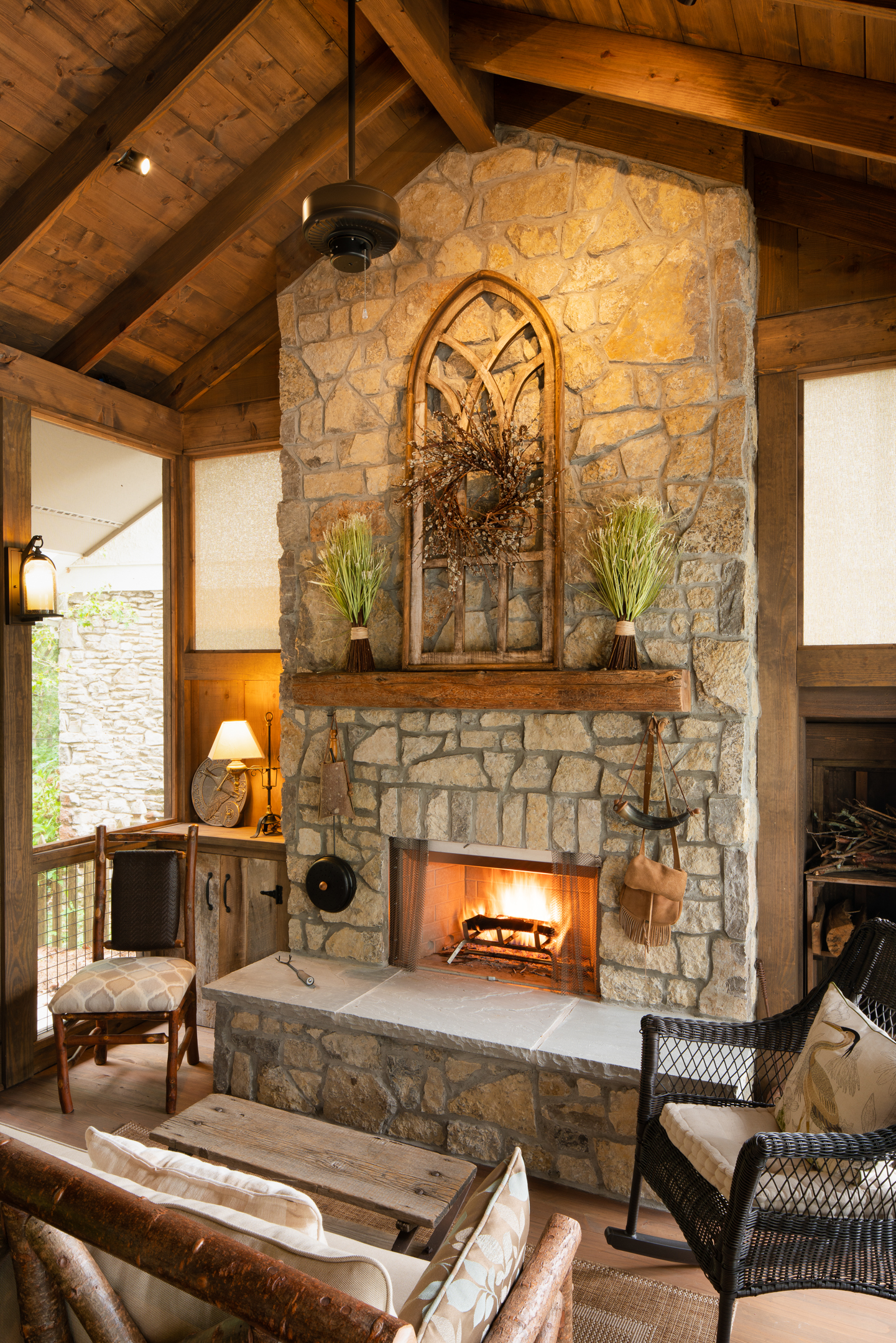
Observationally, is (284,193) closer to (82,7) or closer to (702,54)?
(82,7)

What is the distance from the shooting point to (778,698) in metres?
3.26

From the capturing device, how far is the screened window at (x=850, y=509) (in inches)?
122

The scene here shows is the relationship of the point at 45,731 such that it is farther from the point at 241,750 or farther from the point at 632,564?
the point at 632,564

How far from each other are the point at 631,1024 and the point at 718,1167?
102cm

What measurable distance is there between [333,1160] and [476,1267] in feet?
4.23

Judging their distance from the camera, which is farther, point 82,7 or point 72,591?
point 72,591

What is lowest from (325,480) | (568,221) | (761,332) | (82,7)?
(325,480)

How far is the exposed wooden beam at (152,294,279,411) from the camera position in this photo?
434 centimetres

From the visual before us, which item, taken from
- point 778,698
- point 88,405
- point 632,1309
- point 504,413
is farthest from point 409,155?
point 632,1309

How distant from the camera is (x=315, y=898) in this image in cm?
376

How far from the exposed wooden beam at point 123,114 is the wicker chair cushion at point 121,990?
2.82m

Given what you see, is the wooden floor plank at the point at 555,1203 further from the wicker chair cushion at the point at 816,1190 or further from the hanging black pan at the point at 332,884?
the hanging black pan at the point at 332,884

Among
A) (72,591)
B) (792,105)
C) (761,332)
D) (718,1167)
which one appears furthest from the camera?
(72,591)

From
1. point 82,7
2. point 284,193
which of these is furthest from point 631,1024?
point 82,7
